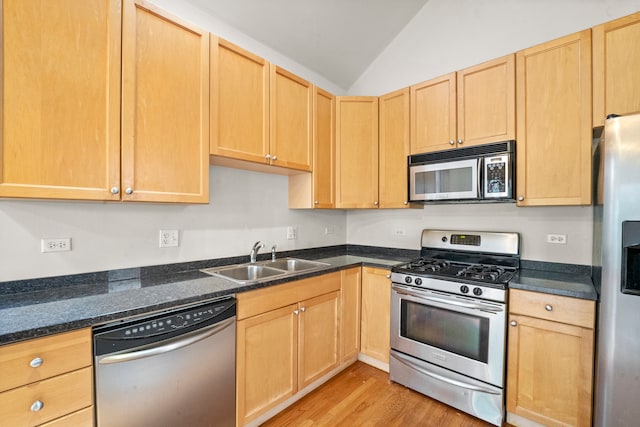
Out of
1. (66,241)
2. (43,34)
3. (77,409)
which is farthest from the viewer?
(66,241)

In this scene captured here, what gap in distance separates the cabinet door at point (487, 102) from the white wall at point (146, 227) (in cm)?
165

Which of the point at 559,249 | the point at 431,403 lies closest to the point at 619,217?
the point at 559,249

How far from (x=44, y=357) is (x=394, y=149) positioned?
264 cm

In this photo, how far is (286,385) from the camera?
192 centimetres

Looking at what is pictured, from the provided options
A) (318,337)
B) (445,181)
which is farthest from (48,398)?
(445,181)

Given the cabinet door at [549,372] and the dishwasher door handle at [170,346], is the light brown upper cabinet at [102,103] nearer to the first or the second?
the dishwasher door handle at [170,346]

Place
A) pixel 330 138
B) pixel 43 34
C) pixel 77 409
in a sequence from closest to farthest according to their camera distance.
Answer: pixel 77 409
pixel 43 34
pixel 330 138

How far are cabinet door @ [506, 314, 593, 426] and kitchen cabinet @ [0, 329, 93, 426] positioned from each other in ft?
7.55

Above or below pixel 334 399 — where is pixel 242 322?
above

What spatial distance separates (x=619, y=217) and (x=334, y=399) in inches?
81.2

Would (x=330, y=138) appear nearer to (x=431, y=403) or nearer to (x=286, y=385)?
(x=286, y=385)

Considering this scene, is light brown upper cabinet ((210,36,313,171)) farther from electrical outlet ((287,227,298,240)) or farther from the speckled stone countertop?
the speckled stone countertop

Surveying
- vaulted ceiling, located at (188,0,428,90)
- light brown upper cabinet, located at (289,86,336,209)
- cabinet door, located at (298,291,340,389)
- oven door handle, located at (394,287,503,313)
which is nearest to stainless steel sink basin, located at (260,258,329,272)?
cabinet door, located at (298,291,340,389)

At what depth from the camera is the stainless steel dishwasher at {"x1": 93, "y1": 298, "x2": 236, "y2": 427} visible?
1.18m
